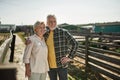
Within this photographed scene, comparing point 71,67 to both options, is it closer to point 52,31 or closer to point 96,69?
point 96,69

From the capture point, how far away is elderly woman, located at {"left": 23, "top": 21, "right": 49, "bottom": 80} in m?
3.12

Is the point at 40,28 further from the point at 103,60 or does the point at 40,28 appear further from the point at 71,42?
the point at 103,60

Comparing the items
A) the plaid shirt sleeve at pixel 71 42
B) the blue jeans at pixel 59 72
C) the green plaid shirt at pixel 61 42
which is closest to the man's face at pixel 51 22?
the green plaid shirt at pixel 61 42

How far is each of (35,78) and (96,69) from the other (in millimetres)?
4583

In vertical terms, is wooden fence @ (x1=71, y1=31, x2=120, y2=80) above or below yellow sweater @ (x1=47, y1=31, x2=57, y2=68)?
below

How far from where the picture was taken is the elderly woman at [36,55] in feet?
10.2

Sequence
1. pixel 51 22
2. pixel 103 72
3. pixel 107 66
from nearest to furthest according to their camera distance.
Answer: pixel 51 22, pixel 107 66, pixel 103 72

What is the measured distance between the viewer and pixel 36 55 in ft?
10.4

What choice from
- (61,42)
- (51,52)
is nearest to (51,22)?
(61,42)

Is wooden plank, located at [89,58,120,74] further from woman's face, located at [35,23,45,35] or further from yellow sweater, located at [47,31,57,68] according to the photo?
woman's face, located at [35,23,45,35]

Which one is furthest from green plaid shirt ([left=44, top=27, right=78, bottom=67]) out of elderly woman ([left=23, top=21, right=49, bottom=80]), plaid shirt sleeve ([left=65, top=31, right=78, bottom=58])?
elderly woman ([left=23, top=21, right=49, bottom=80])

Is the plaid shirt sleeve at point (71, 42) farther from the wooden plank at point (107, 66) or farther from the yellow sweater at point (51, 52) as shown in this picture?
the wooden plank at point (107, 66)

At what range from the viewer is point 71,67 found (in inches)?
375

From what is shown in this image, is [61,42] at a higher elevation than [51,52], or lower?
higher
